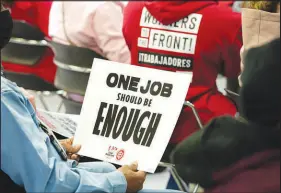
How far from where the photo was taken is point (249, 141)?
1237mm

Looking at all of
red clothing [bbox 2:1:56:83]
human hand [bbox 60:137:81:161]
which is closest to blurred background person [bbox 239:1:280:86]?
human hand [bbox 60:137:81:161]

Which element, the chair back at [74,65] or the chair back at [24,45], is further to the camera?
the chair back at [24,45]

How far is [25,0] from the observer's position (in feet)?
11.8

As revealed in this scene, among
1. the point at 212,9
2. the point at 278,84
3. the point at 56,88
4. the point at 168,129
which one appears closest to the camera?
the point at 278,84

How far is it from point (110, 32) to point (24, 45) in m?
0.68

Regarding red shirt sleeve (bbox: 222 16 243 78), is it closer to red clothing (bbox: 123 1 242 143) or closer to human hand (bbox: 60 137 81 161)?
red clothing (bbox: 123 1 242 143)

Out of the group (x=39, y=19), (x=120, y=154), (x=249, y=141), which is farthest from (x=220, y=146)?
(x=39, y=19)

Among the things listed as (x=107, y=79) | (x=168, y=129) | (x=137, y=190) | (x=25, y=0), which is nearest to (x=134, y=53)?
(x=107, y=79)

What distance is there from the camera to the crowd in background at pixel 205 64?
1.23 metres

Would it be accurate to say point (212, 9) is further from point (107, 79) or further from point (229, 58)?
point (107, 79)

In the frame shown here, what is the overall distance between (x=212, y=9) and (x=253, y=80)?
1244mm

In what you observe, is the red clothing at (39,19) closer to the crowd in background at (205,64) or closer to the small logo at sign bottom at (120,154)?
the crowd in background at (205,64)

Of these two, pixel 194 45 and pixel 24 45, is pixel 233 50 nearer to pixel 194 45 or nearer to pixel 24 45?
pixel 194 45

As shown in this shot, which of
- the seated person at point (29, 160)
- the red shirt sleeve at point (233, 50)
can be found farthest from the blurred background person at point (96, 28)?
the seated person at point (29, 160)
